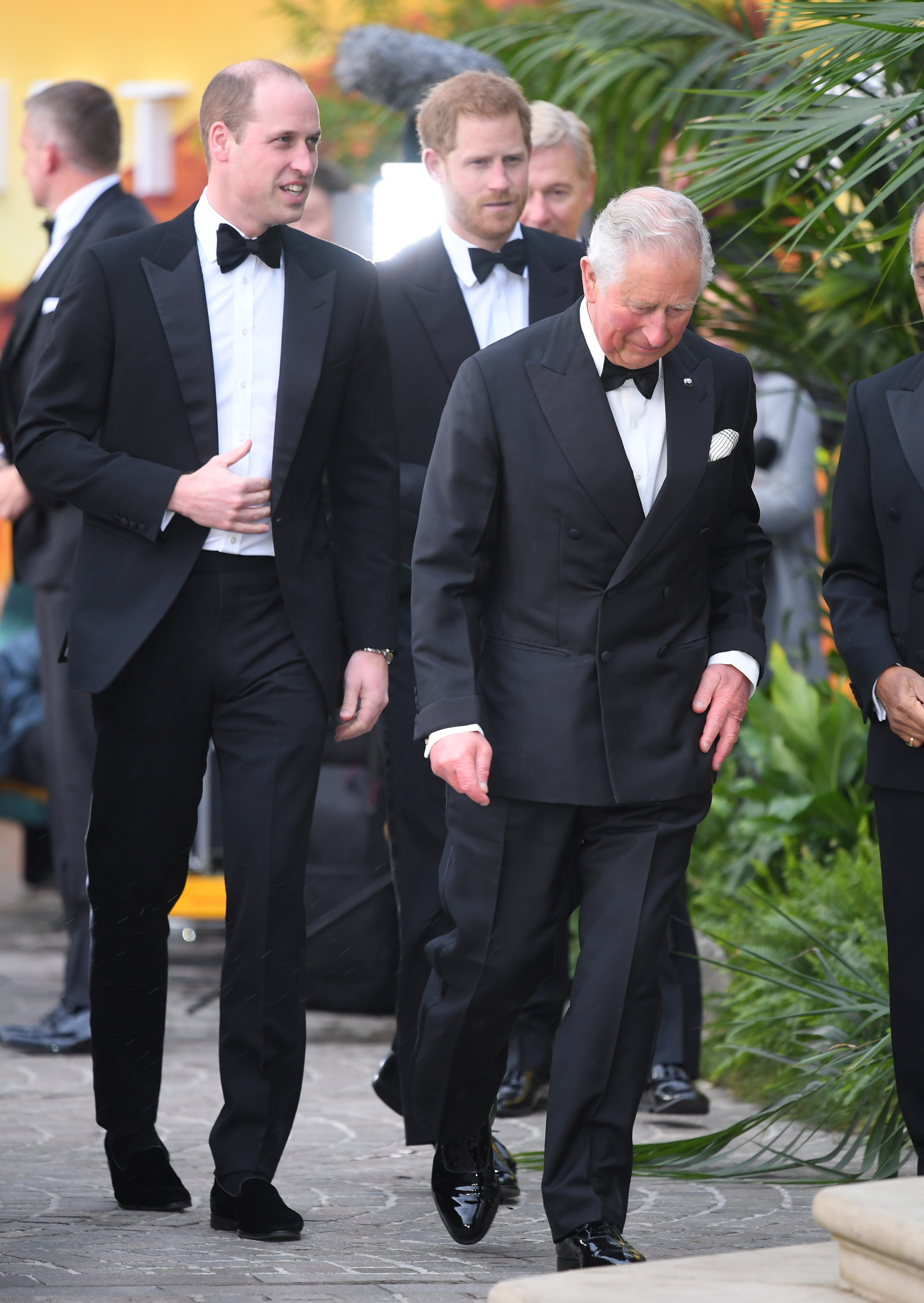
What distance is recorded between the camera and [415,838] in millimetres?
4184

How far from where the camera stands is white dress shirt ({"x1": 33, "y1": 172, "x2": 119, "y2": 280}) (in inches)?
227

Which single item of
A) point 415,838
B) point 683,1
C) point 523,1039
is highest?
point 683,1

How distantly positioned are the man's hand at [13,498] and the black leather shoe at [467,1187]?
2.70 metres

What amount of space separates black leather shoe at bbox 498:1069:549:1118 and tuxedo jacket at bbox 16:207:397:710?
4.96 feet

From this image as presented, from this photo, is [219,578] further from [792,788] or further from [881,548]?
[792,788]

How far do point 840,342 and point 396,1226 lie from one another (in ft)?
9.98

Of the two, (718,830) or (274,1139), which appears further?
(718,830)

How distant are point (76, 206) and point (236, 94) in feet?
7.16

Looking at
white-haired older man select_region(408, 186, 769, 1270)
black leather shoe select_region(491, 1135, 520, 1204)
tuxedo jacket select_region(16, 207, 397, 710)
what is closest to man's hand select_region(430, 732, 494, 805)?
white-haired older man select_region(408, 186, 769, 1270)

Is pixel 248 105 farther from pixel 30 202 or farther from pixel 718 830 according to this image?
pixel 30 202

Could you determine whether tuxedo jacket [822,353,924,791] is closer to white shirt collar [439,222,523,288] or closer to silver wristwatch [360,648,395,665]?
silver wristwatch [360,648,395,665]

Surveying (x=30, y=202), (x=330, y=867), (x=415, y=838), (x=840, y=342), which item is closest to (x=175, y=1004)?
(x=330, y=867)

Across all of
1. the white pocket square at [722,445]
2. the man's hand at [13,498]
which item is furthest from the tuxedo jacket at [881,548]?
the man's hand at [13,498]

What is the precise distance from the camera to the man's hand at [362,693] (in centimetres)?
387
